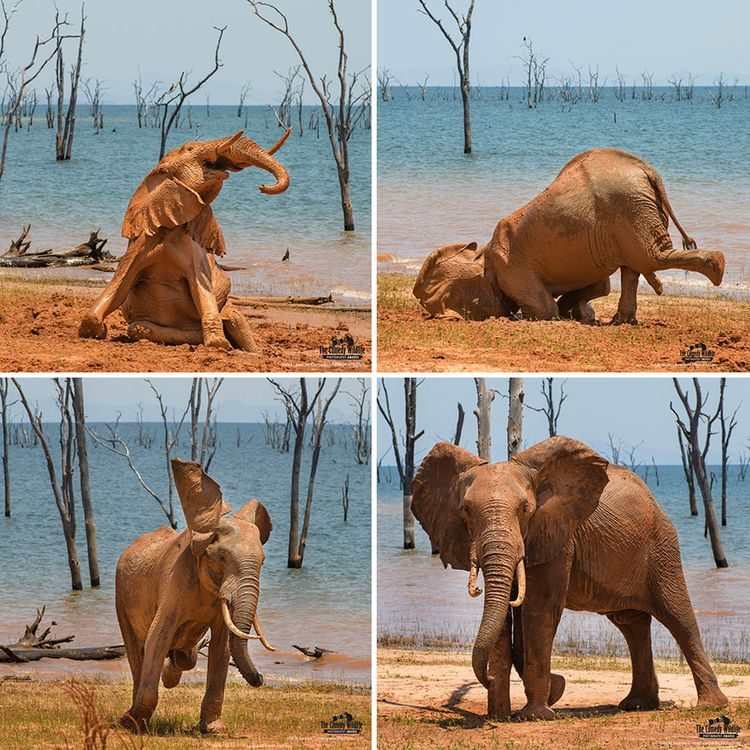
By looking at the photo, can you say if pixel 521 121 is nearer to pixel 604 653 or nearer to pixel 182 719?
pixel 604 653

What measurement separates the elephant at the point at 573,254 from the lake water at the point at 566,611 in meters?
5.61

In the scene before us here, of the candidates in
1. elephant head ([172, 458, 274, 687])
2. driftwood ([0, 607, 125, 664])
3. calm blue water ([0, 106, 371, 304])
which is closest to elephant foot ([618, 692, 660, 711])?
elephant head ([172, 458, 274, 687])

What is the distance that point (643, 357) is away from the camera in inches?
642

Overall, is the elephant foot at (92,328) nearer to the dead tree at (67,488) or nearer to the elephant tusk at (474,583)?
the elephant tusk at (474,583)

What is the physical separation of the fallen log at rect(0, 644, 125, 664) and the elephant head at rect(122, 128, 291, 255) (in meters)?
7.34

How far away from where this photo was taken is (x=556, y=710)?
14227mm

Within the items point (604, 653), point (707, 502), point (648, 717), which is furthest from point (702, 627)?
point (648, 717)

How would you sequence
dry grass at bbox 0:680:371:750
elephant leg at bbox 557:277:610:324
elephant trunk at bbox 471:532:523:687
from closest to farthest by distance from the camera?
elephant trunk at bbox 471:532:523:687, dry grass at bbox 0:680:371:750, elephant leg at bbox 557:277:610:324

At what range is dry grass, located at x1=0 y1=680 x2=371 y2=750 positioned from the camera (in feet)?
42.8

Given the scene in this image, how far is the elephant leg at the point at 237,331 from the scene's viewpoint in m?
16.5

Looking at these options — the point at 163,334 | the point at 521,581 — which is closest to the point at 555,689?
the point at 521,581

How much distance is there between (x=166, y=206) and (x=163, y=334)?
1.30 m

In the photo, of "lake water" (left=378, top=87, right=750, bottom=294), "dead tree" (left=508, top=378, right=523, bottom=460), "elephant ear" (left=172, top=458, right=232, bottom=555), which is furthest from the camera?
"lake water" (left=378, top=87, right=750, bottom=294)

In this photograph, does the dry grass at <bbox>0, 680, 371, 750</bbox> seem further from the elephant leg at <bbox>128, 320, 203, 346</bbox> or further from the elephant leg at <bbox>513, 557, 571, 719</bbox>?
the elephant leg at <bbox>128, 320, 203, 346</bbox>
